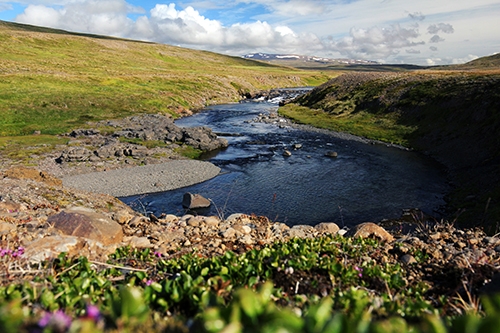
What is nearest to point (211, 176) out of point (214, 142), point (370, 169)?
point (214, 142)

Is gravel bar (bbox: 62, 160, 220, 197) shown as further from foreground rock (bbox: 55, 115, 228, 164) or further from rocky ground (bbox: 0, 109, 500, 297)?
rocky ground (bbox: 0, 109, 500, 297)

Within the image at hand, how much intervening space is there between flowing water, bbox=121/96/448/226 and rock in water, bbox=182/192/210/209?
1.93ft

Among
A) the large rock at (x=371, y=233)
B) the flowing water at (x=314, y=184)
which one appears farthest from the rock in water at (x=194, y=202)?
the large rock at (x=371, y=233)

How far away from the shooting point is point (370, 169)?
34594mm

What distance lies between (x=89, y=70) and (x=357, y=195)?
98.9m

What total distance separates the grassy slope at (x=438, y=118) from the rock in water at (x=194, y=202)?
56.0ft

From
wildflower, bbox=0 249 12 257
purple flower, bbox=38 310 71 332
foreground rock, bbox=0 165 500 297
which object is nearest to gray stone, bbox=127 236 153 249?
foreground rock, bbox=0 165 500 297

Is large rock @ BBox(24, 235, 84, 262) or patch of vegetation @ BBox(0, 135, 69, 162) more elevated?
large rock @ BBox(24, 235, 84, 262)

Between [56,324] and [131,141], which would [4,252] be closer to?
[56,324]

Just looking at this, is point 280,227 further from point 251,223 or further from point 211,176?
point 211,176

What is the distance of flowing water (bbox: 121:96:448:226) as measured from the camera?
965 inches

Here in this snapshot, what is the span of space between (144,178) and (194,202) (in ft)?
26.1

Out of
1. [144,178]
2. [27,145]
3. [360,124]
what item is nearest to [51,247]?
[144,178]

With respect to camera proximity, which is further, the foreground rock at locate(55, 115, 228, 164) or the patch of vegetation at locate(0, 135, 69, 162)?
the foreground rock at locate(55, 115, 228, 164)
